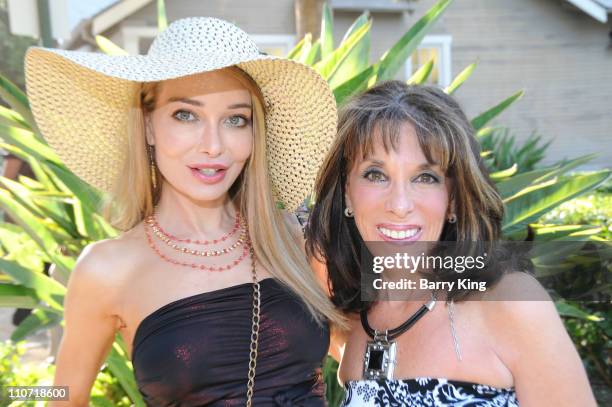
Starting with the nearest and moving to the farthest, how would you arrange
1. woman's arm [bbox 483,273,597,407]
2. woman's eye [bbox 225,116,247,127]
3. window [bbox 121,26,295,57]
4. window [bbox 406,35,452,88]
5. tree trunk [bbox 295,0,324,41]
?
woman's arm [bbox 483,273,597,407] < woman's eye [bbox 225,116,247,127] < tree trunk [bbox 295,0,324,41] < window [bbox 121,26,295,57] < window [bbox 406,35,452,88]

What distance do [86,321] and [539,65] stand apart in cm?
1276

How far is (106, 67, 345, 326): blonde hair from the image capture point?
6.58 feet

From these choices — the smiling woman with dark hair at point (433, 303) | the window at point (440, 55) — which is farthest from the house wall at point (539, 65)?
the smiling woman with dark hair at point (433, 303)

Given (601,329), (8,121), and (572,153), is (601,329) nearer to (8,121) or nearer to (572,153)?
(8,121)

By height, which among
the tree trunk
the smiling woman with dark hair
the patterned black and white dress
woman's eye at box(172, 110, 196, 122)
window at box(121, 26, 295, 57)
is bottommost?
the patterned black and white dress

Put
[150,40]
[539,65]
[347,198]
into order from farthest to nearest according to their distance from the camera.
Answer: [539,65] → [150,40] → [347,198]

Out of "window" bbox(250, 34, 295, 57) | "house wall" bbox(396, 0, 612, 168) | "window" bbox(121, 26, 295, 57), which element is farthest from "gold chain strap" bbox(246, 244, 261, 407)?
"house wall" bbox(396, 0, 612, 168)

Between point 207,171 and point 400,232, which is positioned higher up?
point 207,171

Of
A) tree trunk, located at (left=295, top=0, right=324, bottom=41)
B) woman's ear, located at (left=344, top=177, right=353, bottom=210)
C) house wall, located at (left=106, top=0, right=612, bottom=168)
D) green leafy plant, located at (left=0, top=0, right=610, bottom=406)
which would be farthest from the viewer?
house wall, located at (left=106, top=0, right=612, bottom=168)

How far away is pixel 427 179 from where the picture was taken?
198cm

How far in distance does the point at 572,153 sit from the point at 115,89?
1288 centimetres

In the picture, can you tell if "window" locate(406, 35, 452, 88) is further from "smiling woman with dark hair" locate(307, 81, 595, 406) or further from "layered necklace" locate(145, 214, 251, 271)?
"layered necklace" locate(145, 214, 251, 271)

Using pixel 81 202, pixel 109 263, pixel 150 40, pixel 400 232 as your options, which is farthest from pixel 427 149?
pixel 150 40

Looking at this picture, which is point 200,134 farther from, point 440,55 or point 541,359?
point 440,55
